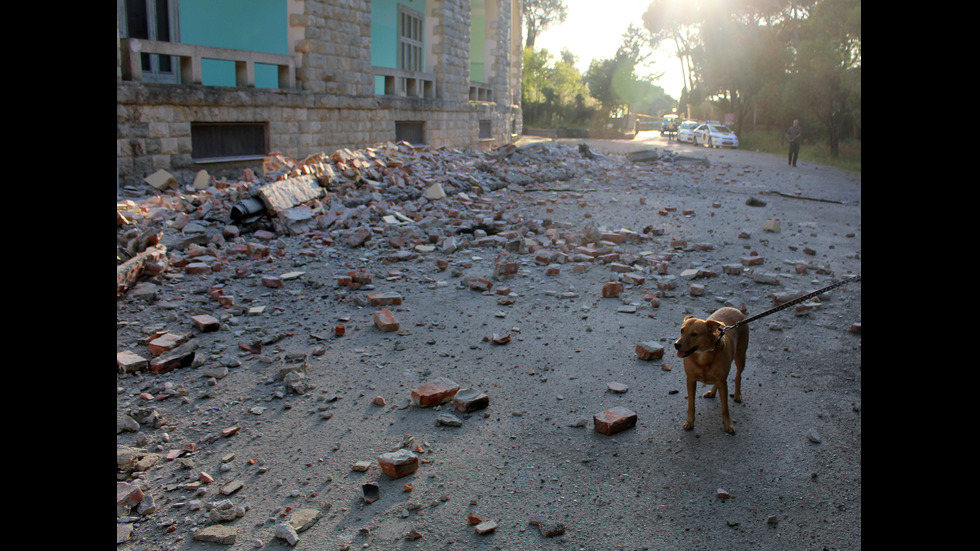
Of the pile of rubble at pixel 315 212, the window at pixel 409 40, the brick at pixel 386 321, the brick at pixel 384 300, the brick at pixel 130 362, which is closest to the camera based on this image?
the brick at pixel 130 362

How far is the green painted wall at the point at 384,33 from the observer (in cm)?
1862

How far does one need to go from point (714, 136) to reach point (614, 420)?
36.2 m

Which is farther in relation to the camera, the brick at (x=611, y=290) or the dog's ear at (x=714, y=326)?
the brick at (x=611, y=290)

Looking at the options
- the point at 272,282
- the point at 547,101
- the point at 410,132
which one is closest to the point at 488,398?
the point at 272,282

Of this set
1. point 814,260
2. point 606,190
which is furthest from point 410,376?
point 606,190

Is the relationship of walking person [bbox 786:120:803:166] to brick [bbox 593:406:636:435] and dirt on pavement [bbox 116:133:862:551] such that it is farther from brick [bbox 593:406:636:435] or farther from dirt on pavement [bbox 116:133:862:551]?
brick [bbox 593:406:636:435]

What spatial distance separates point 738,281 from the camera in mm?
6973

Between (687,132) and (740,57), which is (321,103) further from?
(740,57)

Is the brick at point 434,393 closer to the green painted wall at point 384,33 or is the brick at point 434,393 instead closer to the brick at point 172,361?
the brick at point 172,361

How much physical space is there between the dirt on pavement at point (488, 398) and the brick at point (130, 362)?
0.10 metres

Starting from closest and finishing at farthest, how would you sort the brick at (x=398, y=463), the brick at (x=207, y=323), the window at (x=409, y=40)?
the brick at (x=398, y=463) < the brick at (x=207, y=323) < the window at (x=409, y=40)

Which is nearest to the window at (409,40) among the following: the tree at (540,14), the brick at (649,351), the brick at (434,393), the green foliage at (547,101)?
the brick at (649,351)

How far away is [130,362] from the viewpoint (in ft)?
14.9
